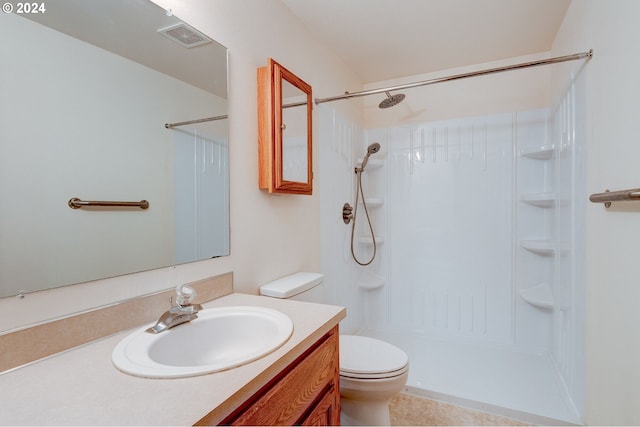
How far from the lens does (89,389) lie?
2.11 ft

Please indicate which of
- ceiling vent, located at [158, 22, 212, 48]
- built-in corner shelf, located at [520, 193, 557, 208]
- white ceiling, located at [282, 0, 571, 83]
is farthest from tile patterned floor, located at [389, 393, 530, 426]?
white ceiling, located at [282, 0, 571, 83]

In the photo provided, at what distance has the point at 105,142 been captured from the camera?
3.06ft

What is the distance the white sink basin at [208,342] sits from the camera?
0.73 m

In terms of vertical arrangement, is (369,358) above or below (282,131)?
below

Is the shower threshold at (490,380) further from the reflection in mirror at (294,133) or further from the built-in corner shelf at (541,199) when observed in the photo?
the reflection in mirror at (294,133)

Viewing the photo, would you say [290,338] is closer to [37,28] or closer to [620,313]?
[37,28]

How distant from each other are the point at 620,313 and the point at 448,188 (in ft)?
5.27

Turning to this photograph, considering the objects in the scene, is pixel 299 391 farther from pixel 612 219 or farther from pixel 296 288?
pixel 612 219

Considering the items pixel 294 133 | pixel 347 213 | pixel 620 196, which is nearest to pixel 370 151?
pixel 347 213

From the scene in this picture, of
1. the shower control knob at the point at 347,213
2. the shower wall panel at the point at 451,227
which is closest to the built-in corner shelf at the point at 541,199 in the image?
the shower wall panel at the point at 451,227

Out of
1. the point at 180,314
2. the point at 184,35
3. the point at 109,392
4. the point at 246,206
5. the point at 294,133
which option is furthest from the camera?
the point at 294,133

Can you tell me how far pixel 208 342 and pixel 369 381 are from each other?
725 mm

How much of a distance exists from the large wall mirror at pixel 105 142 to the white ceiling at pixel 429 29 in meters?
0.99

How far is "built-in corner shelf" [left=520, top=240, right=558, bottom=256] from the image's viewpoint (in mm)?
2264
